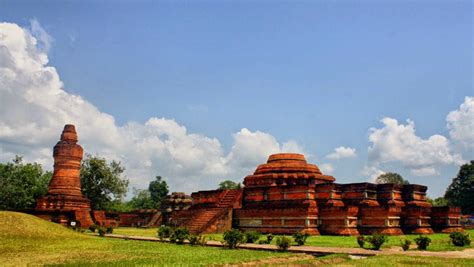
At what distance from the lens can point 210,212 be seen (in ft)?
120

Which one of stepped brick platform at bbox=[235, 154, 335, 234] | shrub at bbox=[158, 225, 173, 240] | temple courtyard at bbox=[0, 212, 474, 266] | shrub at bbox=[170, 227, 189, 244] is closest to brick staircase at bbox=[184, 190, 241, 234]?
stepped brick platform at bbox=[235, 154, 335, 234]

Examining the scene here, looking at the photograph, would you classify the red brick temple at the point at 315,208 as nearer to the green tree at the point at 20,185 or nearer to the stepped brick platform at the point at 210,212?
the stepped brick platform at the point at 210,212

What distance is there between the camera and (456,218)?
3491 centimetres

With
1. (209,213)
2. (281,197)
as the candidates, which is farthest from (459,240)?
(209,213)

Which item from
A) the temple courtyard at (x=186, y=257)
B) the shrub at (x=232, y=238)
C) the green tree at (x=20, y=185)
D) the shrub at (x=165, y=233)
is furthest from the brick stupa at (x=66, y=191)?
the shrub at (x=232, y=238)

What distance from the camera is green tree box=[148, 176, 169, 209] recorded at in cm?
8831

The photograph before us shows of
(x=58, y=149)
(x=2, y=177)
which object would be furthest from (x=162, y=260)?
(x=2, y=177)

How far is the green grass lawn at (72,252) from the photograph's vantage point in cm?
1535

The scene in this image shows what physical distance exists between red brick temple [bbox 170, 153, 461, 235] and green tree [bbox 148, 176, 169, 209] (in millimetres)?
49810

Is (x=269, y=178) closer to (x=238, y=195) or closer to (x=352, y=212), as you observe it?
(x=238, y=195)

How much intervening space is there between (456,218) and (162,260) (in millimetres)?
28182

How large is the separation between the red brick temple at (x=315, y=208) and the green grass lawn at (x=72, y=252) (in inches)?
483

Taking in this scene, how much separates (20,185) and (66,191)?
11.8m

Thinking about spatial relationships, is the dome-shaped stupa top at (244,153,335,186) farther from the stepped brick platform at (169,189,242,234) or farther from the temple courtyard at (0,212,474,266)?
the temple courtyard at (0,212,474,266)
